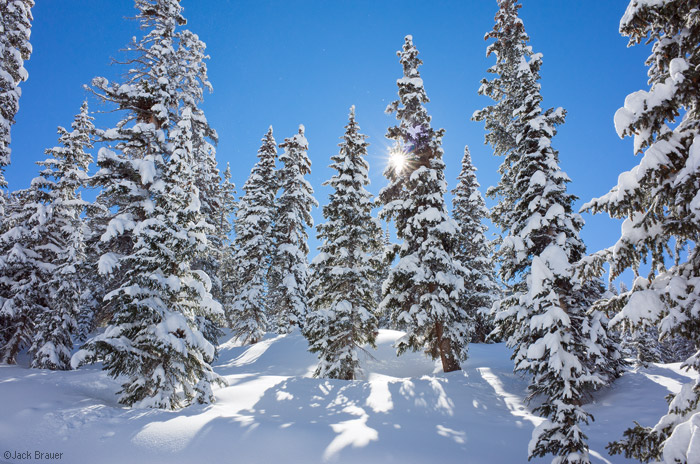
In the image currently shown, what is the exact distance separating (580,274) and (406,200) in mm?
11728

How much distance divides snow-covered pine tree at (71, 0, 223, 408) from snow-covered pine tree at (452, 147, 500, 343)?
66.7ft

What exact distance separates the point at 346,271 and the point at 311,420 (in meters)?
8.63

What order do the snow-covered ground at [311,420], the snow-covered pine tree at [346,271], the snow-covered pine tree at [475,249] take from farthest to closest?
1. the snow-covered pine tree at [475,249]
2. the snow-covered pine tree at [346,271]
3. the snow-covered ground at [311,420]

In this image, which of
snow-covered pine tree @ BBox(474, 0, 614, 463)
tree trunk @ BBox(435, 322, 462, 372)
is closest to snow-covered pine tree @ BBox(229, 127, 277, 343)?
tree trunk @ BBox(435, 322, 462, 372)

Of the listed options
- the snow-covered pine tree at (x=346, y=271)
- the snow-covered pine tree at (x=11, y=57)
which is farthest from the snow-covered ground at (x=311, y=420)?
the snow-covered pine tree at (x=11, y=57)

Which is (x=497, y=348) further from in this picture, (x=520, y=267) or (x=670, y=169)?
(x=670, y=169)

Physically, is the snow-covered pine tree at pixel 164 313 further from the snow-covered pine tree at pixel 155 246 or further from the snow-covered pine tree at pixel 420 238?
the snow-covered pine tree at pixel 420 238

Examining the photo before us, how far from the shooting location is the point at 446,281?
14727 mm

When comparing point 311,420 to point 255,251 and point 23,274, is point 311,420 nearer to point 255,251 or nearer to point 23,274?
point 255,251

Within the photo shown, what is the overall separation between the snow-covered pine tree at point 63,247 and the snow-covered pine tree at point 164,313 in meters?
10.3

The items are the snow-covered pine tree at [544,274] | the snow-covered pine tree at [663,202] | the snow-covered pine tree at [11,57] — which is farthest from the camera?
the snow-covered pine tree at [11,57]

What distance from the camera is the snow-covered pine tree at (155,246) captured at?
951 centimetres

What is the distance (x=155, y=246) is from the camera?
33.9 ft

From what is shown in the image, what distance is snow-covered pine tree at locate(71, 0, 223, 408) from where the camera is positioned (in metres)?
9.51
